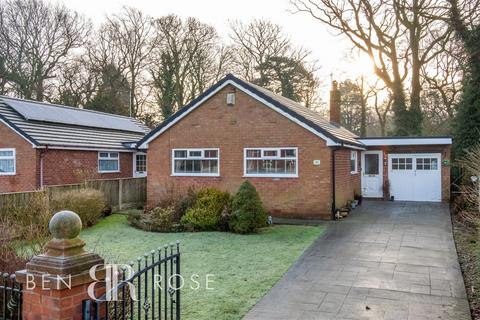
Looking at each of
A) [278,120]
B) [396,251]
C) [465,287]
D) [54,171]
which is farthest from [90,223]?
[465,287]

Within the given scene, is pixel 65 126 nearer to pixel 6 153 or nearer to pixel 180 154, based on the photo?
pixel 6 153

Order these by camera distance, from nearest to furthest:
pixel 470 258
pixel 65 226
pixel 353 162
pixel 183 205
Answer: pixel 65 226 → pixel 470 258 → pixel 183 205 → pixel 353 162

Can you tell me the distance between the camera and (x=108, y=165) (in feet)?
68.5

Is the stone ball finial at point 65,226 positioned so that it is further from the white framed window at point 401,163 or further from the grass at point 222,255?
the white framed window at point 401,163

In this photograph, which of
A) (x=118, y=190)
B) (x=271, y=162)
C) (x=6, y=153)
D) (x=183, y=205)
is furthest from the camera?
(x=6, y=153)

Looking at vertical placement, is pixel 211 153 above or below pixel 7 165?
above

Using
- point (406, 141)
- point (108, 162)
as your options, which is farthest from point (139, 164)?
point (406, 141)

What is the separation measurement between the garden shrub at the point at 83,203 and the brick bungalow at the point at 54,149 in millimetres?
4097

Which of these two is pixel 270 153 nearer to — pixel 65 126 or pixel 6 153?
pixel 65 126

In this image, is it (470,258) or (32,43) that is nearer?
(470,258)

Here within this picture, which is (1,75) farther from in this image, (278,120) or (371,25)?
(371,25)

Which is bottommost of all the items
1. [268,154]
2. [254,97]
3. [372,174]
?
[372,174]

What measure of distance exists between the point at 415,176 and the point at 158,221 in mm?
12441

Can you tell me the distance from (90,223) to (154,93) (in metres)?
21.8
